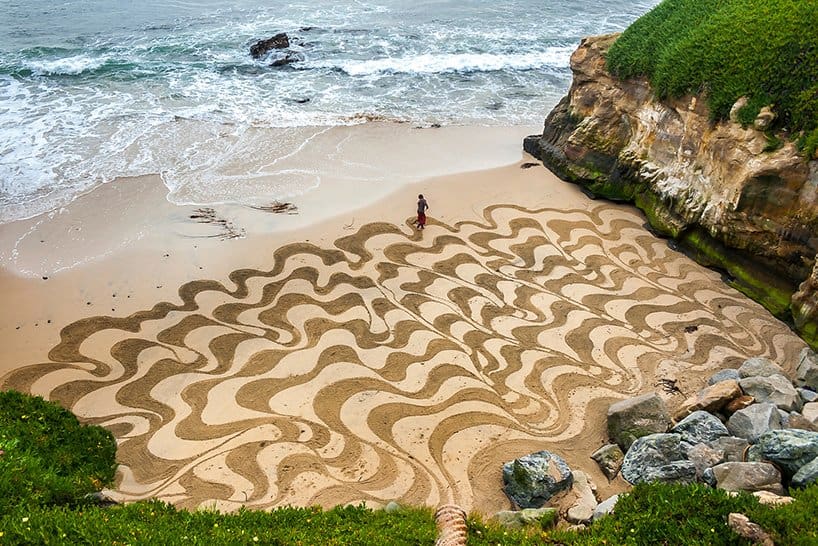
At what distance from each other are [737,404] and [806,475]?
3.08 m

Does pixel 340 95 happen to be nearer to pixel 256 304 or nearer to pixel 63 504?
pixel 256 304

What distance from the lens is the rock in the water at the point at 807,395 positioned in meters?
13.1

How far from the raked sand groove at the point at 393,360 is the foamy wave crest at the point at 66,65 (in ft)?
79.4

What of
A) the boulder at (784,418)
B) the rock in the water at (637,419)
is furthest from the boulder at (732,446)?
the rock in the water at (637,419)

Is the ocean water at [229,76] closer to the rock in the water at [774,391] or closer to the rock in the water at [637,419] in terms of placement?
the rock in the water at [637,419]

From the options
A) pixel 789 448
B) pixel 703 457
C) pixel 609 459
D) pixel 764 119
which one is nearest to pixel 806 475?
pixel 789 448

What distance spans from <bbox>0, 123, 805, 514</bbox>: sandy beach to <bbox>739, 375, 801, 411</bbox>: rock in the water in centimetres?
148

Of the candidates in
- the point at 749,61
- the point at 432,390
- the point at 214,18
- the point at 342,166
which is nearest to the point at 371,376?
the point at 432,390

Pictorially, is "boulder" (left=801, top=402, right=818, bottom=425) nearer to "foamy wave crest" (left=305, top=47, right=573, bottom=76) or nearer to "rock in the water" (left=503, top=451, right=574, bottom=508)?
"rock in the water" (left=503, top=451, right=574, bottom=508)

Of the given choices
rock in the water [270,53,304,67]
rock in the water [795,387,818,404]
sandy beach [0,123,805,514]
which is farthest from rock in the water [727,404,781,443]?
rock in the water [270,53,304,67]

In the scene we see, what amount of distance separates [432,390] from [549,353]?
134 inches

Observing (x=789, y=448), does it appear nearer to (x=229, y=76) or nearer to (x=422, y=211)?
(x=422, y=211)

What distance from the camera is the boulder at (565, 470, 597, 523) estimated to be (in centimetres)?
1060

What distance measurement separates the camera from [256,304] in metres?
17.3
